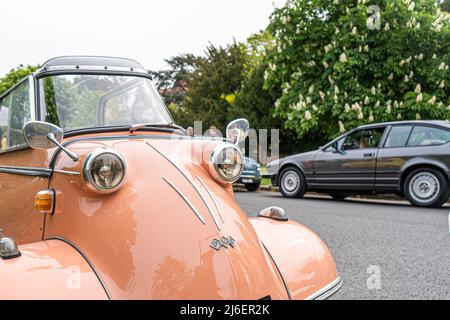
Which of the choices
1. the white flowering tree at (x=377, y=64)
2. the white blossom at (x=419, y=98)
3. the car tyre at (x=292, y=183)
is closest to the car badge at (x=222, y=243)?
the car tyre at (x=292, y=183)

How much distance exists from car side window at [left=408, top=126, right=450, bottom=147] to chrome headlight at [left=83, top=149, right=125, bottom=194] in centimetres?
783

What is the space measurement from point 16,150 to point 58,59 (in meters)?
0.75

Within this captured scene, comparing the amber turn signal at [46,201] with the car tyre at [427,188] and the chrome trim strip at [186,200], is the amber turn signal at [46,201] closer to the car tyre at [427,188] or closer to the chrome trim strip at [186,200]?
the chrome trim strip at [186,200]

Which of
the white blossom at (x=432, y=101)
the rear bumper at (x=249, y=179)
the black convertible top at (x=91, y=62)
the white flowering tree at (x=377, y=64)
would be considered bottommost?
the rear bumper at (x=249, y=179)

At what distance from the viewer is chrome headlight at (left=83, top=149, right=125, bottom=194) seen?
1993mm

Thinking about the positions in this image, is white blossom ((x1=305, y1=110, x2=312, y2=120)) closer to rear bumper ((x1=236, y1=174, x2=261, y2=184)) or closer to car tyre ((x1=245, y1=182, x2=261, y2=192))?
rear bumper ((x1=236, y1=174, x2=261, y2=184))

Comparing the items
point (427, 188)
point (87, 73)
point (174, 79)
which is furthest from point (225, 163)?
point (174, 79)

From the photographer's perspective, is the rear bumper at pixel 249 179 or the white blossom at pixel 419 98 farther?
the rear bumper at pixel 249 179

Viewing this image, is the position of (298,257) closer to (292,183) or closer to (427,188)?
(427,188)

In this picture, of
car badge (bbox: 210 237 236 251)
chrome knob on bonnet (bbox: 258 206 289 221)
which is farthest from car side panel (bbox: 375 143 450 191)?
car badge (bbox: 210 237 236 251)

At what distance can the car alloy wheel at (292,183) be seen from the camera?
10.4 meters
